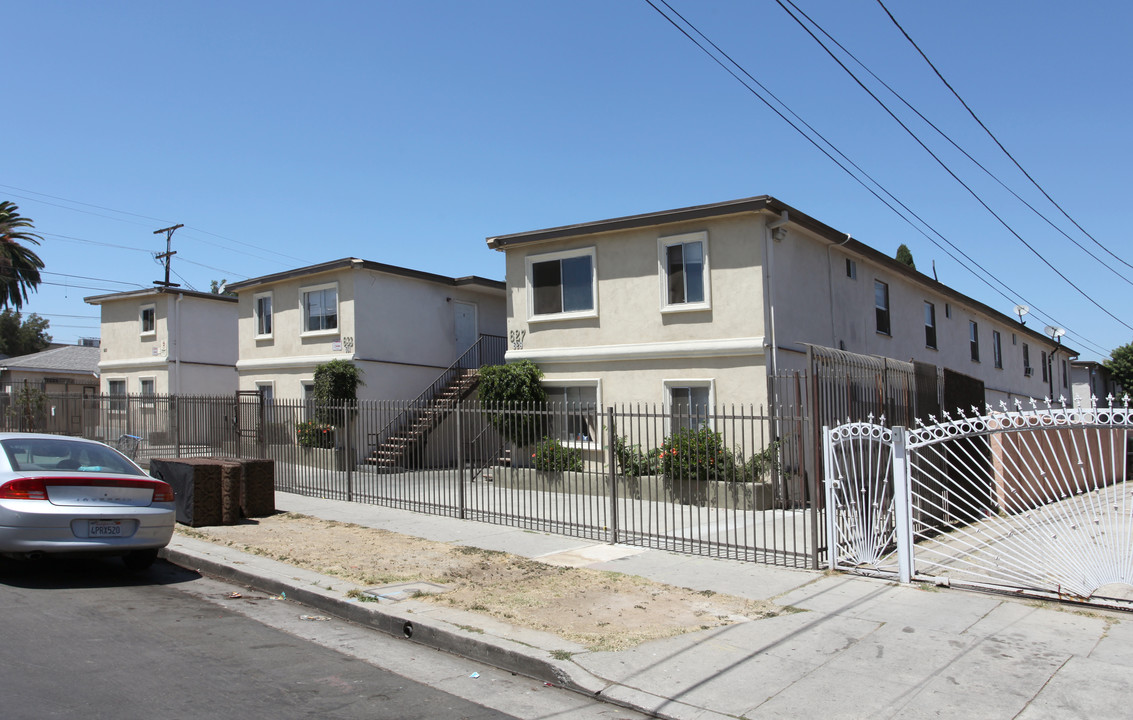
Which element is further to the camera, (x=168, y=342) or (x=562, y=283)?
(x=168, y=342)

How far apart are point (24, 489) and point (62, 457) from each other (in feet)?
3.07

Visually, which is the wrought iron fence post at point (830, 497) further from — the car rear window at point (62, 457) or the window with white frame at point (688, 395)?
the car rear window at point (62, 457)

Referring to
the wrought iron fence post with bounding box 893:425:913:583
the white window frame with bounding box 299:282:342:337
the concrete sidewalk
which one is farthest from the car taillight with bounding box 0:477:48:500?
the white window frame with bounding box 299:282:342:337

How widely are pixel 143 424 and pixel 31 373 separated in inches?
973

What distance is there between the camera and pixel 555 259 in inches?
718

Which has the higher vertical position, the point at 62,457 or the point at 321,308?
the point at 321,308

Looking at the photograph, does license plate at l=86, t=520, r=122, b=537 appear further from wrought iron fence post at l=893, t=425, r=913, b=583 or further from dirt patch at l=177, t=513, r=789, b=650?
wrought iron fence post at l=893, t=425, r=913, b=583

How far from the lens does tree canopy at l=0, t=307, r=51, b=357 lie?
6794 centimetres

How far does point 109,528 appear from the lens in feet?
26.3

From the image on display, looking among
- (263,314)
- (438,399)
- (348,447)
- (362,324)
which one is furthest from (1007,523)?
(263,314)

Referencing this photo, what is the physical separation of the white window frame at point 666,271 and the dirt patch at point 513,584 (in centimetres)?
777

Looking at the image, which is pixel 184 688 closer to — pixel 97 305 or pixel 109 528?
pixel 109 528

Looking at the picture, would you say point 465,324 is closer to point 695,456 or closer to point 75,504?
point 695,456

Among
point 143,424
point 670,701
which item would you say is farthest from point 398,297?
point 670,701
